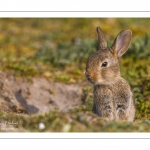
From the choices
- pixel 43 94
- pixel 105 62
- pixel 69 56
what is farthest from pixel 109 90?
pixel 69 56

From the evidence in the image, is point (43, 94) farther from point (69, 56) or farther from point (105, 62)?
point (105, 62)

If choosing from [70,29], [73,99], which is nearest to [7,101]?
[73,99]

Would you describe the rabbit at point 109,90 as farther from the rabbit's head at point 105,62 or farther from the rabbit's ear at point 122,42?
→ the rabbit's ear at point 122,42

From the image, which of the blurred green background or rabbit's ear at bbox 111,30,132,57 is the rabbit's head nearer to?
rabbit's ear at bbox 111,30,132,57

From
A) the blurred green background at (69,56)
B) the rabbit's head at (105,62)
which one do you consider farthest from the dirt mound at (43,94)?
the rabbit's head at (105,62)

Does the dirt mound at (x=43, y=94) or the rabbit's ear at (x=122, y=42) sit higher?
the rabbit's ear at (x=122, y=42)
